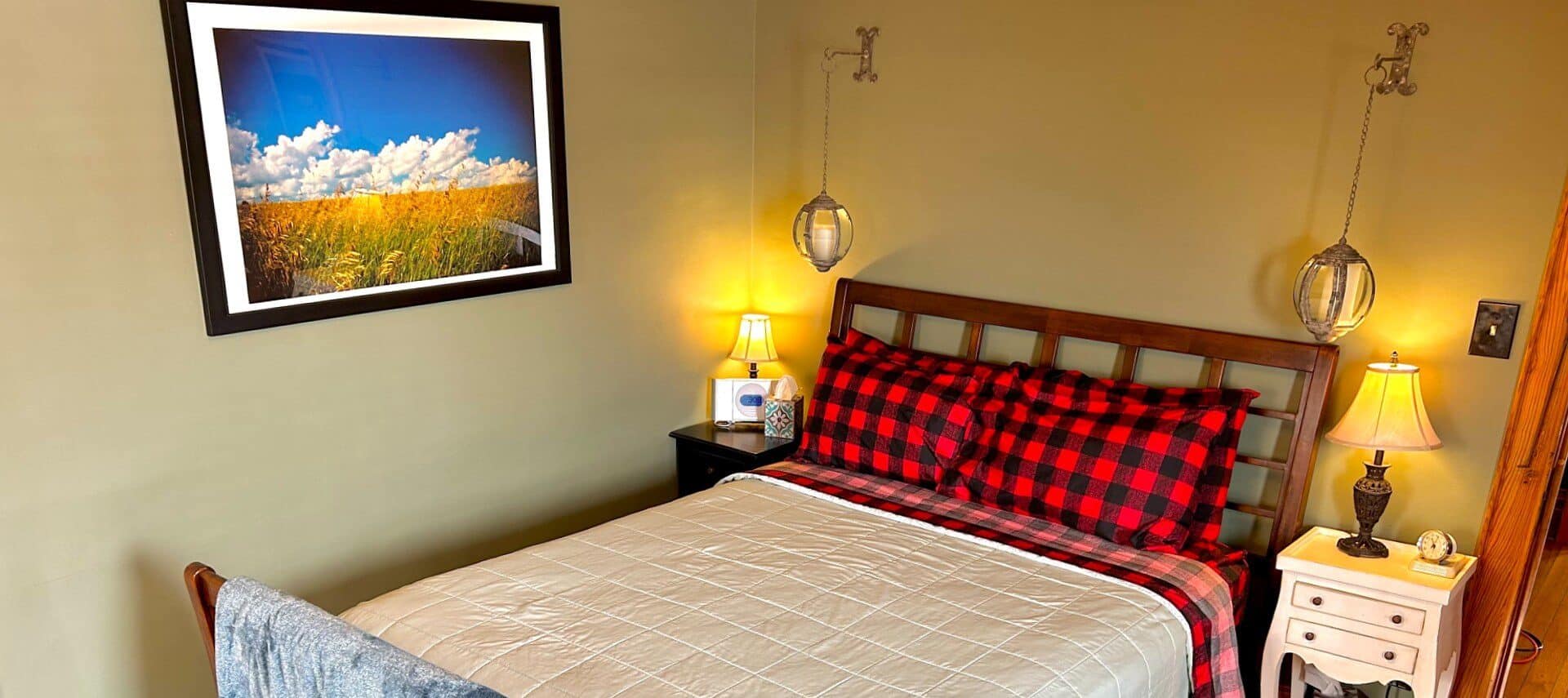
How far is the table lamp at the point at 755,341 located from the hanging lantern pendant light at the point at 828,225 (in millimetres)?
374

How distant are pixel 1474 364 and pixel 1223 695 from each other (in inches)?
41.4

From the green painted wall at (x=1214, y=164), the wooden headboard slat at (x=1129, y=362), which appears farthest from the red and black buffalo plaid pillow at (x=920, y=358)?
the wooden headboard slat at (x=1129, y=362)

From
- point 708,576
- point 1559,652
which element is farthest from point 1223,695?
point 1559,652

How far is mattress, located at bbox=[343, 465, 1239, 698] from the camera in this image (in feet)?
6.61

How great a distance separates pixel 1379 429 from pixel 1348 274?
0.39 m

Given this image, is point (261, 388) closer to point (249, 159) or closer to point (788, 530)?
point (249, 159)

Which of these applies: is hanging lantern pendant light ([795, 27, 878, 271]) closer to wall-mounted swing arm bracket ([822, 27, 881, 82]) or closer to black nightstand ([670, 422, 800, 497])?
wall-mounted swing arm bracket ([822, 27, 881, 82])

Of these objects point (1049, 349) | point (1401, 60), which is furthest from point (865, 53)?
point (1401, 60)

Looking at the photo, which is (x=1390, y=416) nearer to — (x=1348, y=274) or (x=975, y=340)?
(x=1348, y=274)

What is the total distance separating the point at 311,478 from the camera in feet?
9.20

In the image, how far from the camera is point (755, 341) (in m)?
3.79

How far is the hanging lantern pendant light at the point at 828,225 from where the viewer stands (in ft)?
11.2

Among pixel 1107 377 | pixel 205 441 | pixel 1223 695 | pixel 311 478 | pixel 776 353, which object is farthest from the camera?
pixel 776 353

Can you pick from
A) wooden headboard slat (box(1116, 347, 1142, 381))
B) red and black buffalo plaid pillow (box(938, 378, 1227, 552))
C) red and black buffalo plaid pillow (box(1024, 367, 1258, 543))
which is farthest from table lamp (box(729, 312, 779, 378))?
wooden headboard slat (box(1116, 347, 1142, 381))
